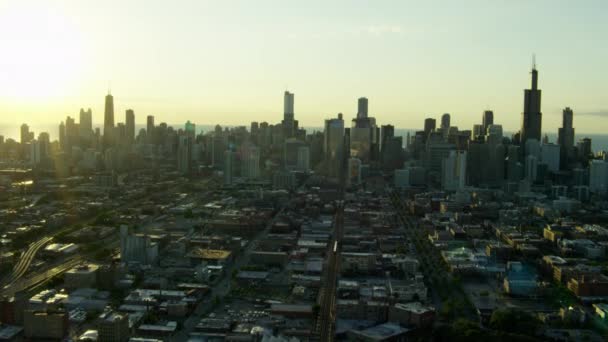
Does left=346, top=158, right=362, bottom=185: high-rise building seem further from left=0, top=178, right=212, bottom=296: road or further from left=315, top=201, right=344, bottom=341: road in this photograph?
left=0, top=178, right=212, bottom=296: road

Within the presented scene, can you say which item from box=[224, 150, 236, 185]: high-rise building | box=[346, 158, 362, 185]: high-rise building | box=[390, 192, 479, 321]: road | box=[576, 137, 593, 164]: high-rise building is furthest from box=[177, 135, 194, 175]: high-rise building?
box=[576, 137, 593, 164]: high-rise building

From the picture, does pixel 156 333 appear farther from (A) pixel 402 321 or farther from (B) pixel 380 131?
(B) pixel 380 131

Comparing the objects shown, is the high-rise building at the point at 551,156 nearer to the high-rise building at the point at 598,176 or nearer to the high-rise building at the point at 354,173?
the high-rise building at the point at 598,176

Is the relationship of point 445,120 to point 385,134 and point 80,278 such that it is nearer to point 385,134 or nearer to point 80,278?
point 385,134

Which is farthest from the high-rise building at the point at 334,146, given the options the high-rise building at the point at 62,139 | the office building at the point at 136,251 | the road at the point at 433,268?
the office building at the point at 136,251

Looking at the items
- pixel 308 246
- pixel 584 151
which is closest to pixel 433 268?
pixel 308 246

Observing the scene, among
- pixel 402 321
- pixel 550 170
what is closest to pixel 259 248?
pixel 402 321
